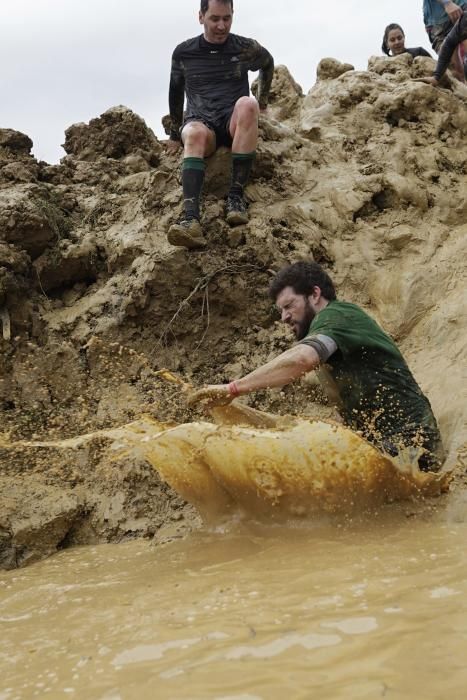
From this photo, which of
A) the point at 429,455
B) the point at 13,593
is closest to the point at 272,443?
the point at 429,455

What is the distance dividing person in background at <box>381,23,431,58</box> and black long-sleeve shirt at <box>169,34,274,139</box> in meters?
2.29

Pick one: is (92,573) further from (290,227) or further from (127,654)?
(290,227)

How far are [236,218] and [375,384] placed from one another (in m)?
1.84

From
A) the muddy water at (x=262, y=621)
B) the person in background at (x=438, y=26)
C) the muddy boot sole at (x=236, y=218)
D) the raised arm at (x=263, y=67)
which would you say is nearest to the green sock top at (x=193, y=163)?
the muddy boot sole at (x=236, y=218)

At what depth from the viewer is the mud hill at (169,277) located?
378 cm

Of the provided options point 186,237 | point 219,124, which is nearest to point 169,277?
point 186,237

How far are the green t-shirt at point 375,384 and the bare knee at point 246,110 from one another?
1.83m

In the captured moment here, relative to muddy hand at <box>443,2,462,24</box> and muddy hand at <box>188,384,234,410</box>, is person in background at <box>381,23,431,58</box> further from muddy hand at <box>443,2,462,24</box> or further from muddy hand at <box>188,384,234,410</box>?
muddy hand at <box>188,384,234,410</box>

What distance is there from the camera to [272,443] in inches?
108

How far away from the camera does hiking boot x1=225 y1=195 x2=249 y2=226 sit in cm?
448

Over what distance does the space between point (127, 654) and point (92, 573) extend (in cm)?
128

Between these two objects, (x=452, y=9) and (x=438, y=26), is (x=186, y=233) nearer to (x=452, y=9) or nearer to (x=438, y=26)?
(x=452, y=9)

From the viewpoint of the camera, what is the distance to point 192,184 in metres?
4.31

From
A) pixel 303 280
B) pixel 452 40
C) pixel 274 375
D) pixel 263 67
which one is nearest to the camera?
pixel 274 375
